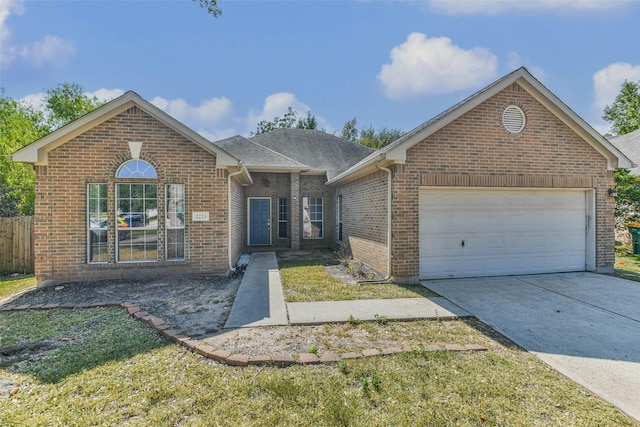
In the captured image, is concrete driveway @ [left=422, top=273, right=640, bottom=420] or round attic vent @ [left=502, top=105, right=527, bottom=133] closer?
concrete driveway @ [left=422, top=273, right=640, bottom=420]

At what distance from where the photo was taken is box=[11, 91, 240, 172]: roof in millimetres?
7188

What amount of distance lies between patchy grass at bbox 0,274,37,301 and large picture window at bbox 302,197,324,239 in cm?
927

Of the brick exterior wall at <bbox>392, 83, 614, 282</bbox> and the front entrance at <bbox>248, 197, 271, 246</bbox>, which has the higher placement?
the brick exterior wall at <bbox>392, 83, 614, 282</bbox>

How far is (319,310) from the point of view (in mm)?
5477

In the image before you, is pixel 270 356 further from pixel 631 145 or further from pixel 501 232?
pixel 631 145

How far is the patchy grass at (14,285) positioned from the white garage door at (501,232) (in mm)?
9923

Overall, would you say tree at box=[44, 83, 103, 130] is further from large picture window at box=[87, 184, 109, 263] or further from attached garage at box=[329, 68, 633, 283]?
attached garage at box=[329, 68, 633, 283]

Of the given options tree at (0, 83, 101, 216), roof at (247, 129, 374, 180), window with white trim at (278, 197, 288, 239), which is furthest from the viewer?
tree at (0, 83, 101, 216)

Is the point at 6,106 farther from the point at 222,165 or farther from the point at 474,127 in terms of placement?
the point at 474,127

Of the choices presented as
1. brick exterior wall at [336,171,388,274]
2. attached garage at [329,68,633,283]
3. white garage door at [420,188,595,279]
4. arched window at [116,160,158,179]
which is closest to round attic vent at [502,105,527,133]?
attached garage at [329,68,633,283]

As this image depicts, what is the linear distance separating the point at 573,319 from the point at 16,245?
15.0 m

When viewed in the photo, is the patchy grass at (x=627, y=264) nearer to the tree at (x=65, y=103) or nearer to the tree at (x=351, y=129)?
the tree at (x=351, y=129)

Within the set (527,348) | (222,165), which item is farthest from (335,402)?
(222,165)

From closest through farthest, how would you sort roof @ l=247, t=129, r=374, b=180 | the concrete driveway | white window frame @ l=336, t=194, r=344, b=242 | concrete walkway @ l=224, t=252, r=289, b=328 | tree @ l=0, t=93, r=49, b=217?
1. the concrete driveway
2. concrete walkway @ l=224, t=252, r=289, b=328
3. white window frame @ l=336, t=194, r=344, b=242
4. roof @ l=247, t=129, r=374, b=180
5. tree @ l=0, t=93, r=49, b=217
